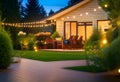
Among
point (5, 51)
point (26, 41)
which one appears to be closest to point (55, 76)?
point (5, 51)

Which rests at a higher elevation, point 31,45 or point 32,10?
point 32,10

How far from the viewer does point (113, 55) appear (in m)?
12.2

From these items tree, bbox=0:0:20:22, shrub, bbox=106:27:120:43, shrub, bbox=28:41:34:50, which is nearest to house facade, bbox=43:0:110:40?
shrub, bbox=28:41:34:50

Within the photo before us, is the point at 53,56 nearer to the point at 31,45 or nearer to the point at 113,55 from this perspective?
the point at 31,45

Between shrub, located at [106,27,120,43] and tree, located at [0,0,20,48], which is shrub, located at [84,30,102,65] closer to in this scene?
shrub, located at [106,27,120,43]

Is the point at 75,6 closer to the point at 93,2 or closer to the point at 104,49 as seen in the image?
the point at 93,2

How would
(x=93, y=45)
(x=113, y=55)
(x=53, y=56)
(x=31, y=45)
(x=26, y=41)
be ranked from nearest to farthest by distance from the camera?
(x=113, y=55), (x=93, y=45), (x=53, y=56), (x=31, y=45), (x=26, y=41)

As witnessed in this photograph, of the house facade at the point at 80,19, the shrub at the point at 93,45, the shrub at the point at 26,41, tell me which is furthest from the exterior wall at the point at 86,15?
the shrub at the point at 93,45

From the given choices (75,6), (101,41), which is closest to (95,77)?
(101,41)

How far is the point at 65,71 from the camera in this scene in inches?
567

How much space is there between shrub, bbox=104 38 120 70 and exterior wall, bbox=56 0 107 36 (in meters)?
17.3

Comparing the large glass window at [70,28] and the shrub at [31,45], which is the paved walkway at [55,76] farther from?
the large glass window at [70,28]

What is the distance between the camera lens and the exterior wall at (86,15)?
30.1 m

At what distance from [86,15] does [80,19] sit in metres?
0.62
